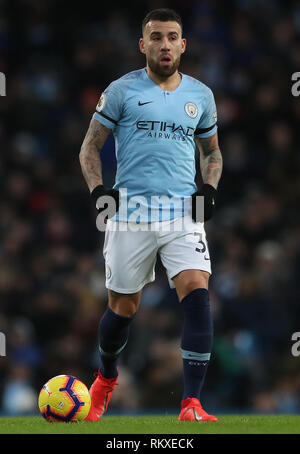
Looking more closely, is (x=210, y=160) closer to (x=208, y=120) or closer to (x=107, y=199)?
(x=208, y=120)

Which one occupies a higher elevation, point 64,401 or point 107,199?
point 107,199

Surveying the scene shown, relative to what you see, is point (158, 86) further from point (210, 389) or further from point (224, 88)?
point (224, 88)

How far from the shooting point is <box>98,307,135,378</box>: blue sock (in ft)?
20.9

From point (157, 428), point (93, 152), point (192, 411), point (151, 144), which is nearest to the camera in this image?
point (157, 428)

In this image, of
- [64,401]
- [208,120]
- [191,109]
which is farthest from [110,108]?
[64,401]

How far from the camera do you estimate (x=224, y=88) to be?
13109 millimetres

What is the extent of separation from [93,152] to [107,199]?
40 cm

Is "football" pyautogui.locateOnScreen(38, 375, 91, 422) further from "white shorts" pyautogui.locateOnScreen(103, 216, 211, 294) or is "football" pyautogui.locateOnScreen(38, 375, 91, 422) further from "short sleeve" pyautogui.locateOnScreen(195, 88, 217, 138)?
"short sleeve" pyautogui.locateOnScreen(195, 88, 217, 138)

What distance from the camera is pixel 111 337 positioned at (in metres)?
6.43

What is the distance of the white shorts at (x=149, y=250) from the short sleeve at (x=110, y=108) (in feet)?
2.04

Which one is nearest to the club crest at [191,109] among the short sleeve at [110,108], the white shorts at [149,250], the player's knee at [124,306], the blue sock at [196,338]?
the short sleeve at [110,108]

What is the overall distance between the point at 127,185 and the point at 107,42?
7948 millimetres

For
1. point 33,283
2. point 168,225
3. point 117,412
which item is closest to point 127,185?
point 168,225

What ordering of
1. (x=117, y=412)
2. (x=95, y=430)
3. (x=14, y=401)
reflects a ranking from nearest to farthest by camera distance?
1. (x=95, y=430)
2. (x=117, y=412)
3. (x=14, y=401)
